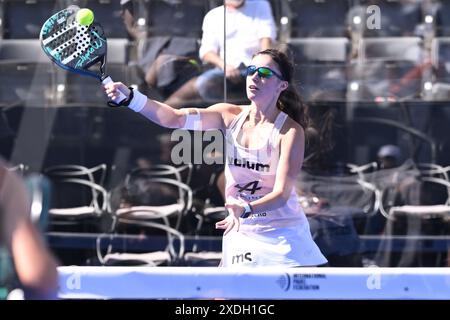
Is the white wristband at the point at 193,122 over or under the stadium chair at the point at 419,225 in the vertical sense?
over

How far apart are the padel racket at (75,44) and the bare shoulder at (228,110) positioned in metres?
0.39

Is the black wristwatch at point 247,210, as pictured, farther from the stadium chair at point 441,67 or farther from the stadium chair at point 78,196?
the stadium chair at point 441,67

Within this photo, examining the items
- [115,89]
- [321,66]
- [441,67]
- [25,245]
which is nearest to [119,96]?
[115,89]

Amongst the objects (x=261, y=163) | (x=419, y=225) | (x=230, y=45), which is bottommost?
(x=419, y=225)

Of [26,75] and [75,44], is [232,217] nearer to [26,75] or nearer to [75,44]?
[75,44]

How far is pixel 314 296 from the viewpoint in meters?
4.06

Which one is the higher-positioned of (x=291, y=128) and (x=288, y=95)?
(x=288, y=95)

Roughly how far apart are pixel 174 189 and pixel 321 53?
2.78 feet

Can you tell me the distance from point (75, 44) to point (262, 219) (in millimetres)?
936

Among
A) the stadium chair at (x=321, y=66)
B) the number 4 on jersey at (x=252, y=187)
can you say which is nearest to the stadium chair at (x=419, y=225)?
the stadium chair at (x=321, y=66)

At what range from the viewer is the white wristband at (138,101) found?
420 cm

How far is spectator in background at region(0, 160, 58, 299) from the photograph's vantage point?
102 inches

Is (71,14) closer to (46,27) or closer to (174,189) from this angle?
(46,27)

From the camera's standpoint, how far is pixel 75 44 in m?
4.17
